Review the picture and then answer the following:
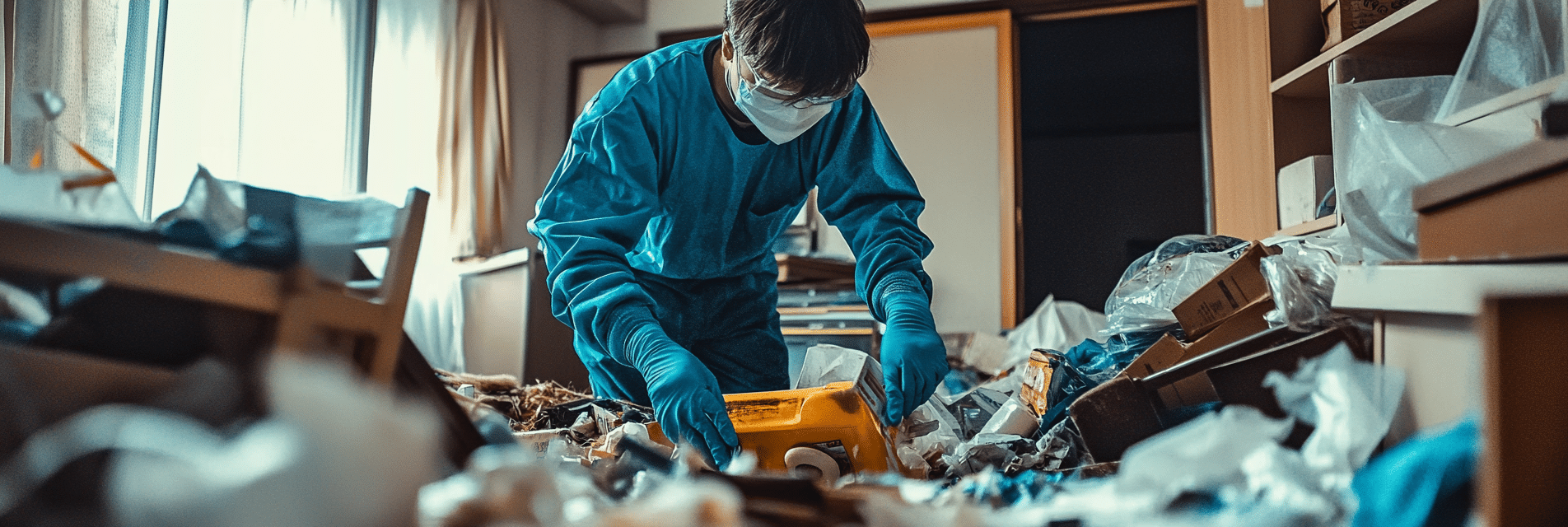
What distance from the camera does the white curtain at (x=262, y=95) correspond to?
247 centimetres

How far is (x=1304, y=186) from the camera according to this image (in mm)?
1988

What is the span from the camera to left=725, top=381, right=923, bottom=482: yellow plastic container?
A: 97 cm

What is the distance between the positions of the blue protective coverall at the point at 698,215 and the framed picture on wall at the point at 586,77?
9.55 feet

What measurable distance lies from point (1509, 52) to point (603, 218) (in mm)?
1365

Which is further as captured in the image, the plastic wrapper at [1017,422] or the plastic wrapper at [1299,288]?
the plastic wrapper at [1017,422]

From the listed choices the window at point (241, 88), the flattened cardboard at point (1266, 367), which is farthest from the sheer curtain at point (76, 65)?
the flattened cardboard at point (1266, 367)

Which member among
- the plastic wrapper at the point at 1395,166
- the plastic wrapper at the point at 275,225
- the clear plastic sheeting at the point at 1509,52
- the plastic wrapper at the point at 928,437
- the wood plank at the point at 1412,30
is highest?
the wood plank at the point at 1412,30

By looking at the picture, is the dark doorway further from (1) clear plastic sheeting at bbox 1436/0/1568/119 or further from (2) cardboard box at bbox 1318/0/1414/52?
(1) clear plastic sheeting at bbox 1436/0/1568/119

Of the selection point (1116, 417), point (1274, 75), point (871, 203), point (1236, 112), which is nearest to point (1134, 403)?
point (1116, 417)

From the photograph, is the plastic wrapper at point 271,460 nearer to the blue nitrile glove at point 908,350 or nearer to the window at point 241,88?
the blue nitrile glove at point 908,350

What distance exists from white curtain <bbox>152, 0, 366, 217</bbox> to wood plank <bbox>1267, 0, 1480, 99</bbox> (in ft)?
7.76

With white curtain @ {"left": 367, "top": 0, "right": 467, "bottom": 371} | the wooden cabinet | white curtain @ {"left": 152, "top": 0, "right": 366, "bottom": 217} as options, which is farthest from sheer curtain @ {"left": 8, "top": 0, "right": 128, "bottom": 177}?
the wooden cabinet

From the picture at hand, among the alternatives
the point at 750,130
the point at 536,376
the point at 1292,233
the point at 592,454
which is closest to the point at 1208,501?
the point at 592,454

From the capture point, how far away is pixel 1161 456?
475 millimetres
